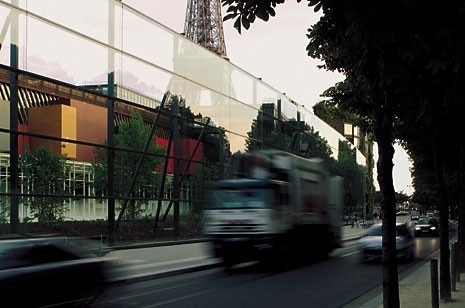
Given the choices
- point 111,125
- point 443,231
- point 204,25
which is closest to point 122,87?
point 111,125

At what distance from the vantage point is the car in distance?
21547 mm

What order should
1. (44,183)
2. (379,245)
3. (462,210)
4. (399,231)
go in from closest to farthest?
(462,210) → (379,245) → (44,183) → (399,231)

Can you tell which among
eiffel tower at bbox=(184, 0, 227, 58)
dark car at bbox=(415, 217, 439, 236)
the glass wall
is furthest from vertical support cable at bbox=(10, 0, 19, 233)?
eiffel tower at bbox=(184, 0, 227, 58)

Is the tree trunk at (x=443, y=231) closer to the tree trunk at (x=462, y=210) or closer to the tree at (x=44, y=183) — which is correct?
the tree trunk at (x=462, y=210)

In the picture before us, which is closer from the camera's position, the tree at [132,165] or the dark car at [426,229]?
the tree at [132,165]


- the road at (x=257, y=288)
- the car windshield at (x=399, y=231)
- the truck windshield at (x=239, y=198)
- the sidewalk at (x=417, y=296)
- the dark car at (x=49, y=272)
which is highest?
the truck windshield at (x=239, y=198)

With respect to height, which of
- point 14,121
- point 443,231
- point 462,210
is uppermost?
point 14,121

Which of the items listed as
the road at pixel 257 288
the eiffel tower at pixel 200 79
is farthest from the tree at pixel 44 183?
the eiffel tower at pixel 200 79

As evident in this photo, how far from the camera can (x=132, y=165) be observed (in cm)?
2766

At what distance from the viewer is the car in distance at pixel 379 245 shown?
848 inches

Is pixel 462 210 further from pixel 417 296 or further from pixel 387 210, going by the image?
pixel 387 210

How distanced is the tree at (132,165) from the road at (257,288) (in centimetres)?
818

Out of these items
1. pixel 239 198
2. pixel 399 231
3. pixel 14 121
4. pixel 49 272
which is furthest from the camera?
pixel 399 231

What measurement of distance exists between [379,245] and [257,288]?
27.1ft
